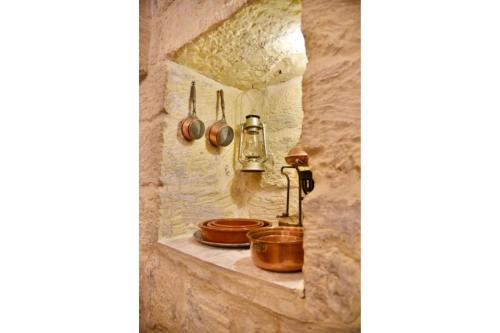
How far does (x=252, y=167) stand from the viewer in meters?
1.50

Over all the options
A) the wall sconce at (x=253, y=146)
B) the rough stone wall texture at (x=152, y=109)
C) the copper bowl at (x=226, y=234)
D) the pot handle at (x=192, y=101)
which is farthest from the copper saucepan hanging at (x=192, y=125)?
the copper bowl at (x=226, y=234)

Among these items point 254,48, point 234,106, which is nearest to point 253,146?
point 234,106

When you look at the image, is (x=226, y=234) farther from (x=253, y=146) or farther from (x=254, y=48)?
(x=254, y=48)

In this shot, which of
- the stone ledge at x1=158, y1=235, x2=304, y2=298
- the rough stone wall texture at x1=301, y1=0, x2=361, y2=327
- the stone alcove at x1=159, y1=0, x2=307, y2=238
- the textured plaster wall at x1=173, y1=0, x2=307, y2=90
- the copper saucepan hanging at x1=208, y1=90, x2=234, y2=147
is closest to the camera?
the rough stone wall texture at x1=301, y1=0, x2=361, y2=327

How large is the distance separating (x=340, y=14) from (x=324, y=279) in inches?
23.7

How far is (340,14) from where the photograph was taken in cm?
62

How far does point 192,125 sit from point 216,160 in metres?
0.26

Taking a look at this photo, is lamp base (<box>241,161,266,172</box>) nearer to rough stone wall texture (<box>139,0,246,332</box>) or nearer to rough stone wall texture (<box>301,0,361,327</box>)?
rough stone wall texture (<box>139,0,246,332</box>)

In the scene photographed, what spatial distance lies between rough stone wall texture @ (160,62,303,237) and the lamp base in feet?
0.34

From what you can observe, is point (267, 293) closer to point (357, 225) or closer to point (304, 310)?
point (304, 310)

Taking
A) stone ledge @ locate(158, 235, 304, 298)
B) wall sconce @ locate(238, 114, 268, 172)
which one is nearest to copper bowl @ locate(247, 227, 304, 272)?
stone ledge @ locate(158, 235, 304, 298)

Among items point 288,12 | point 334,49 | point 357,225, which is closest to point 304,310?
point 357,225

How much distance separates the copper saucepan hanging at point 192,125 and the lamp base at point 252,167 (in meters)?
0.30

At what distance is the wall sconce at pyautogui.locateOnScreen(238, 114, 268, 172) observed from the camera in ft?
5.02
